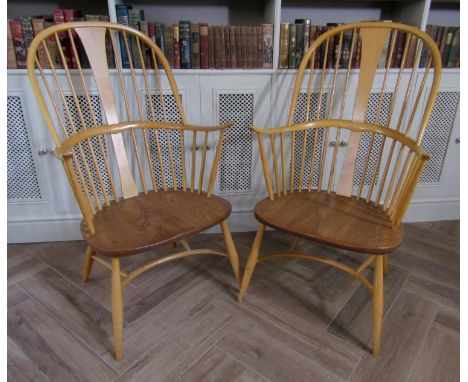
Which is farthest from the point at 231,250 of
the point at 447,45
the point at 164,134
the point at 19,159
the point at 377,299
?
the point at 447,45

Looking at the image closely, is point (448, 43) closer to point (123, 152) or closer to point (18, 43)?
point (123, 152)

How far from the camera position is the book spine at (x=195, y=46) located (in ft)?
4.74

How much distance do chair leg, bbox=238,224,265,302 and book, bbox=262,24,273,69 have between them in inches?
30.3

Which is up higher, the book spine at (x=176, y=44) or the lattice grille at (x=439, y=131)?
the book spine at (x=176, y=44)

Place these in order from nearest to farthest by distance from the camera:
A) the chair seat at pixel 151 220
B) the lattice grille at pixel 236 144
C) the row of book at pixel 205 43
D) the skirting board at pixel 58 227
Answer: the chair seat at pixel 151 220 < the row of book at pixel 205 43 < the lattice grille at pixel 236 144 < the skirting board at pixel 58 227

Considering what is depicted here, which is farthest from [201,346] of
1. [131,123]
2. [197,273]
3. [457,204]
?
[457,204]

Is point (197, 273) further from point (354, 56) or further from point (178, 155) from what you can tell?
point (354, 56)

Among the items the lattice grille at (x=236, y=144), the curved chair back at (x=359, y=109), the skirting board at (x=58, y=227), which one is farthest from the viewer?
the skirting board at (x=58, y=227)

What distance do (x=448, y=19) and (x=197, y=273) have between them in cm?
192

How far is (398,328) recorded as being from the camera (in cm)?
120

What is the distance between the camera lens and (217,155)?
1218 mm

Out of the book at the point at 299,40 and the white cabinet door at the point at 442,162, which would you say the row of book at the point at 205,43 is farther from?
the white cabinet door at the point at 442,162

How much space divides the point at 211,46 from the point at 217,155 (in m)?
0.58

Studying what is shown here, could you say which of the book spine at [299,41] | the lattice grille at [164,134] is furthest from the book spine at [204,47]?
the book spine at [299,41]
